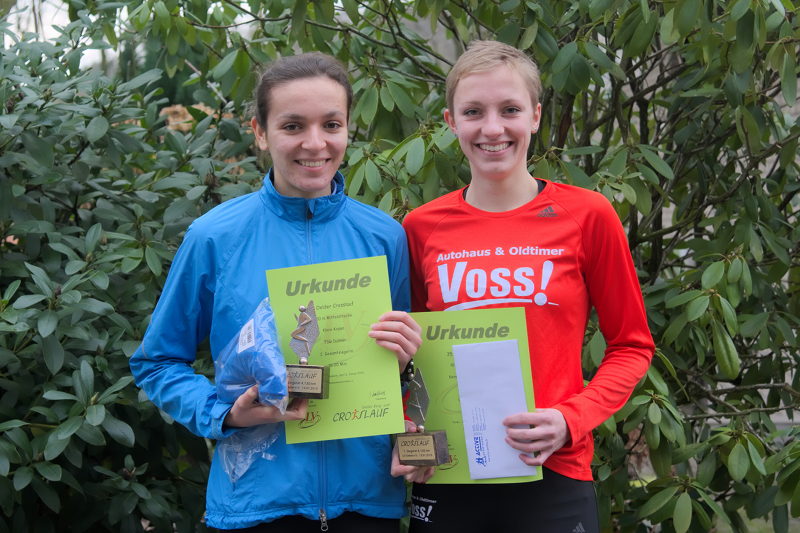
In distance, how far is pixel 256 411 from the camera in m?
2.10

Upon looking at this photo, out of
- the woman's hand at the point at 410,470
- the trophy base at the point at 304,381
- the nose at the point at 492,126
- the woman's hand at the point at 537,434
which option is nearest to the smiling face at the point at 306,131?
the nose at the point at 492,126

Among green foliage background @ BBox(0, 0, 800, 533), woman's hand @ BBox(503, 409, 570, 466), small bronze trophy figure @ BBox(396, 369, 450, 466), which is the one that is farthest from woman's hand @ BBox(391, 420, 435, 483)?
green foliage background @ BBox(0, 0, 800, 533)

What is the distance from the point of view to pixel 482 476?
7.32 feet

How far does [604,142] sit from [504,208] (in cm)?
206

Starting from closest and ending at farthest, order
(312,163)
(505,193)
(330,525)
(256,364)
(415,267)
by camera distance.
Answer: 1. (256,364)
2. (330,525)
3. (312,163)
4. (505,193)
5. (415,267)

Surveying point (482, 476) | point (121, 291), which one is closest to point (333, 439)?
point (482, 476)

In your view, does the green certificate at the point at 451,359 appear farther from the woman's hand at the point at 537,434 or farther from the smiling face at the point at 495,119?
the smiling face at the point at 495,119

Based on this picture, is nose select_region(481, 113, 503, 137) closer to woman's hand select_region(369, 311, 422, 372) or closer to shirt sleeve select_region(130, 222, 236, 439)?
woman's hand select_region(369, 311, 422, 372)

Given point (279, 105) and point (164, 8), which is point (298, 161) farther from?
point (164, 8)

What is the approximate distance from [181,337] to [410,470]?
67cm

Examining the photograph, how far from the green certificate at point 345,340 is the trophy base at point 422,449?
0.23ft

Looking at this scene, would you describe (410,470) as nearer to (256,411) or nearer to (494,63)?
(256,411)

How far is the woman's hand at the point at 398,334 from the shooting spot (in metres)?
2.15

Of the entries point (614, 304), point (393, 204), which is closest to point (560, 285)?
point (614, 304)
